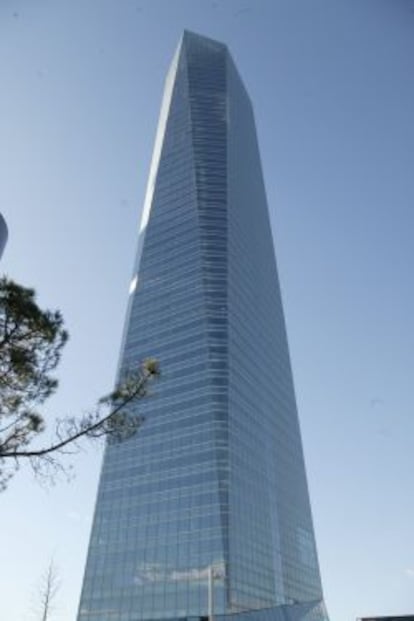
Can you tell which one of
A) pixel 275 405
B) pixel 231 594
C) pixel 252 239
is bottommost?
pixel 231 594

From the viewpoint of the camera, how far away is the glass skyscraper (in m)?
97.9

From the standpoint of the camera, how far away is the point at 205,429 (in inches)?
4323

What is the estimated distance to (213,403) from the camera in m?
112

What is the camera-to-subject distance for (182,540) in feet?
323

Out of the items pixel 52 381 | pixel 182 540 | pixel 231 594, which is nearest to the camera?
pixel 52 381

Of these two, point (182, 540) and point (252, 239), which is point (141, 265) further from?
point (182, 540)

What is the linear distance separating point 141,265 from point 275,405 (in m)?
46.5

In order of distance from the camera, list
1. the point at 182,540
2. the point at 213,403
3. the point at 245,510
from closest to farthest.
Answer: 1. the point at 182,540
2. the point at 245,510
3. the point at 213,403

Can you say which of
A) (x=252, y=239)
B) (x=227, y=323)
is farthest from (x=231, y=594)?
(x=252, y=239)

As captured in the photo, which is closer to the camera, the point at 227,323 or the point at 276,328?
the point at 227,323

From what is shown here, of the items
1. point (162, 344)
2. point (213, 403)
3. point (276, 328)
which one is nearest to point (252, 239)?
point (276, 328)

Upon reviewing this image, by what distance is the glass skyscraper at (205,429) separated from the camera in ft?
321

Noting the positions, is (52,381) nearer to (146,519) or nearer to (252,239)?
(146,519)

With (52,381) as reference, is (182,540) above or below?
above
